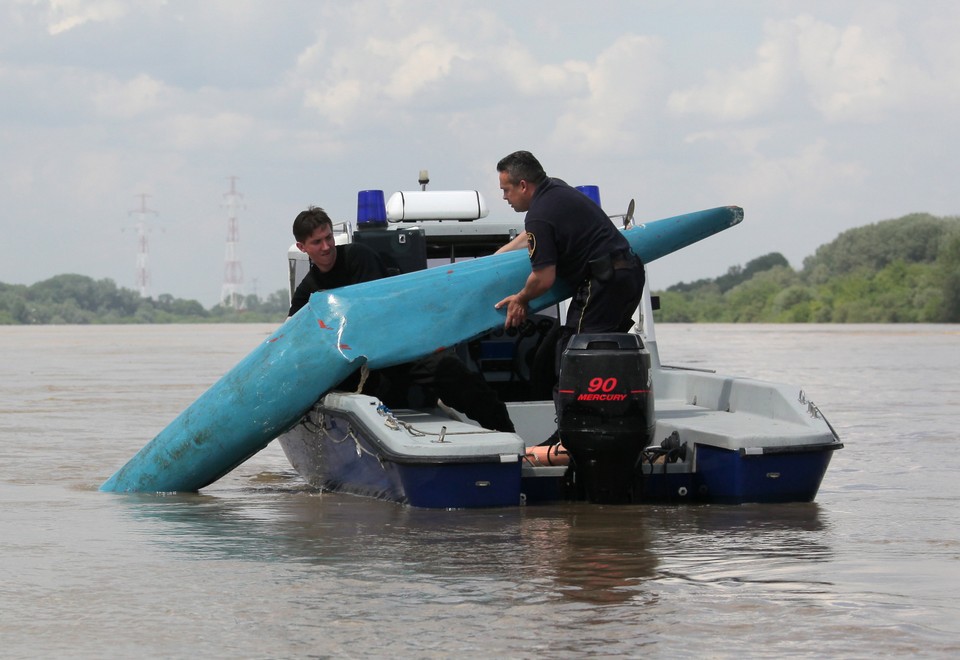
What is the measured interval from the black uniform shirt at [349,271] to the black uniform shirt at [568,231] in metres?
1.52

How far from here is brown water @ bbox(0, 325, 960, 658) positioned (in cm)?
510

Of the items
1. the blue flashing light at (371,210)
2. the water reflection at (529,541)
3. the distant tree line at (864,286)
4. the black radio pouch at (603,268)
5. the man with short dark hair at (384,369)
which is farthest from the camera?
the distant tree line at (864,286)

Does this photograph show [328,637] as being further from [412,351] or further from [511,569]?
[412,351]

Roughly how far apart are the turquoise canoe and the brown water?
62 centimetres

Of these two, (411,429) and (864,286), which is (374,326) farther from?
(864,286)

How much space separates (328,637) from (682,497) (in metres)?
3.70

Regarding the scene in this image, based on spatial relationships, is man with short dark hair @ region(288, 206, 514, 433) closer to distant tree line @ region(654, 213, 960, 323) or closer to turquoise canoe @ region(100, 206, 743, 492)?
turquoise canoe @ region(100, 206, 743, 492)

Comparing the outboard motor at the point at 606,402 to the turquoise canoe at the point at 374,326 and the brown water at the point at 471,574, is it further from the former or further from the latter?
the turquoise canoe at the point at 374,326

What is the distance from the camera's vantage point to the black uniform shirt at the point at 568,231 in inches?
314

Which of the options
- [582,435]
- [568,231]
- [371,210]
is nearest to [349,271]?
[371,210]

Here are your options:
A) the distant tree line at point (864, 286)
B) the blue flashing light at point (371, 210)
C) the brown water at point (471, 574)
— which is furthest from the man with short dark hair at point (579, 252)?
the distant tree line at point (864, 286)

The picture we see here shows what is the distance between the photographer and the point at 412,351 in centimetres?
859

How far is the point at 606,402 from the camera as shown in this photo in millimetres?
7582

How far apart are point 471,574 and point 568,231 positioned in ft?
7.74
